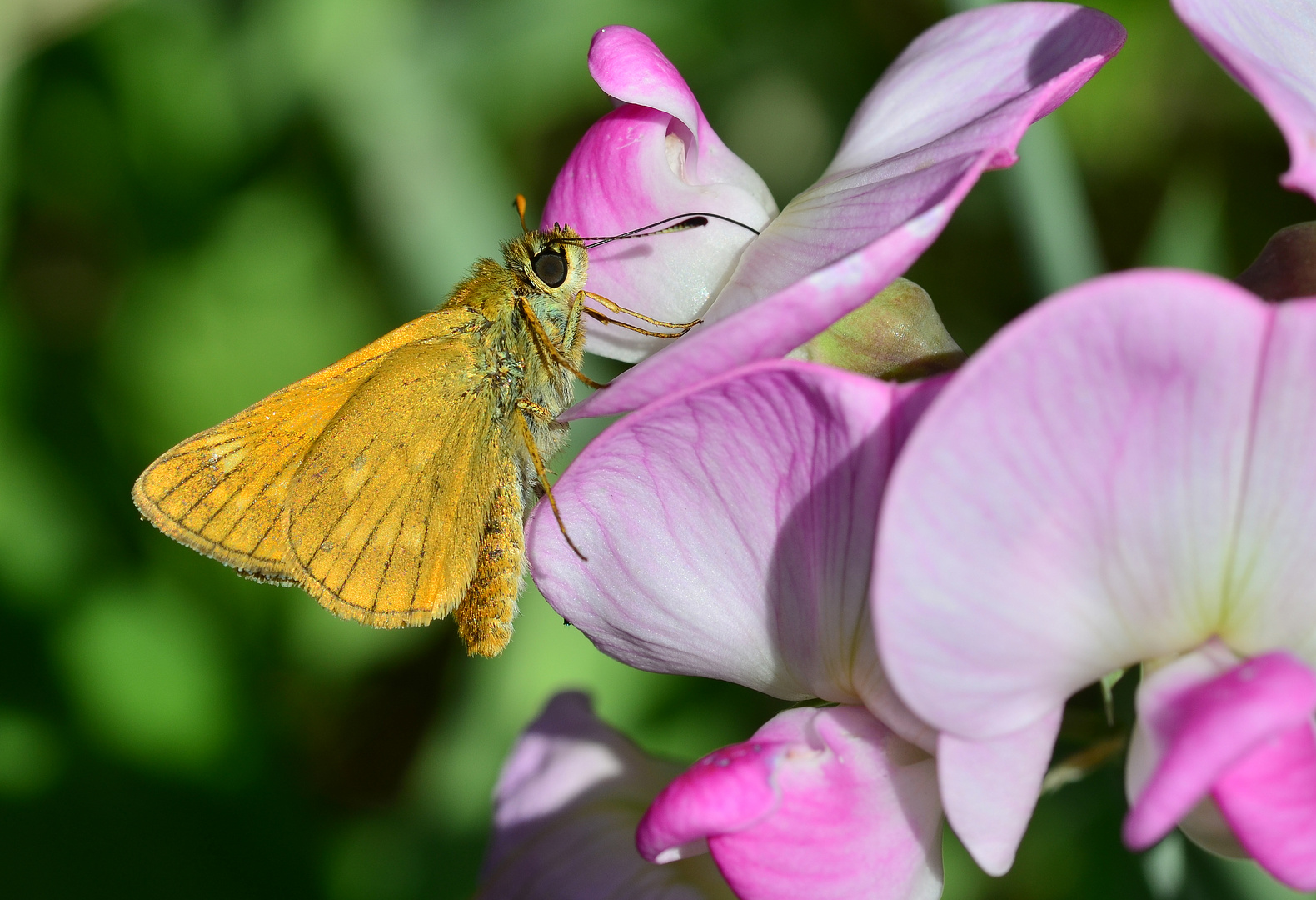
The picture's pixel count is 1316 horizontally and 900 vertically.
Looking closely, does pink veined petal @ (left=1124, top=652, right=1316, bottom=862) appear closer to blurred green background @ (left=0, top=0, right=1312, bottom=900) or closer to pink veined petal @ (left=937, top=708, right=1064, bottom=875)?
pink veined petal @ (left=937, top=708, right=1064, bottom=875)

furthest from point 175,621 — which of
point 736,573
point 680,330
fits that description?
point 736,573

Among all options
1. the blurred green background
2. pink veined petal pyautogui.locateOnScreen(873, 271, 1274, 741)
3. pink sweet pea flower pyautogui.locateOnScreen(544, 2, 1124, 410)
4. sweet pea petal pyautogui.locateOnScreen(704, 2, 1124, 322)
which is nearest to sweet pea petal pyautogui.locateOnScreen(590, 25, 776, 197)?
pink sweet pea flower pyautogui.locateOnScreen(544, 2, 1124, 410)

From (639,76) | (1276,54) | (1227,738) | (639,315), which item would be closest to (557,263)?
(639,315)

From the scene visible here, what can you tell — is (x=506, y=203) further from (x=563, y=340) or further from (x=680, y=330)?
(x=680, y=330)

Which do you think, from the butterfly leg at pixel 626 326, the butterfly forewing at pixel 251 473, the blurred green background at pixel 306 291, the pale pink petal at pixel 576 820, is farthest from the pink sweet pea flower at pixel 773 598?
the blurred green background at pixel 306 291

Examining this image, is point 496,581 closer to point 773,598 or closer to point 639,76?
point 773,598
